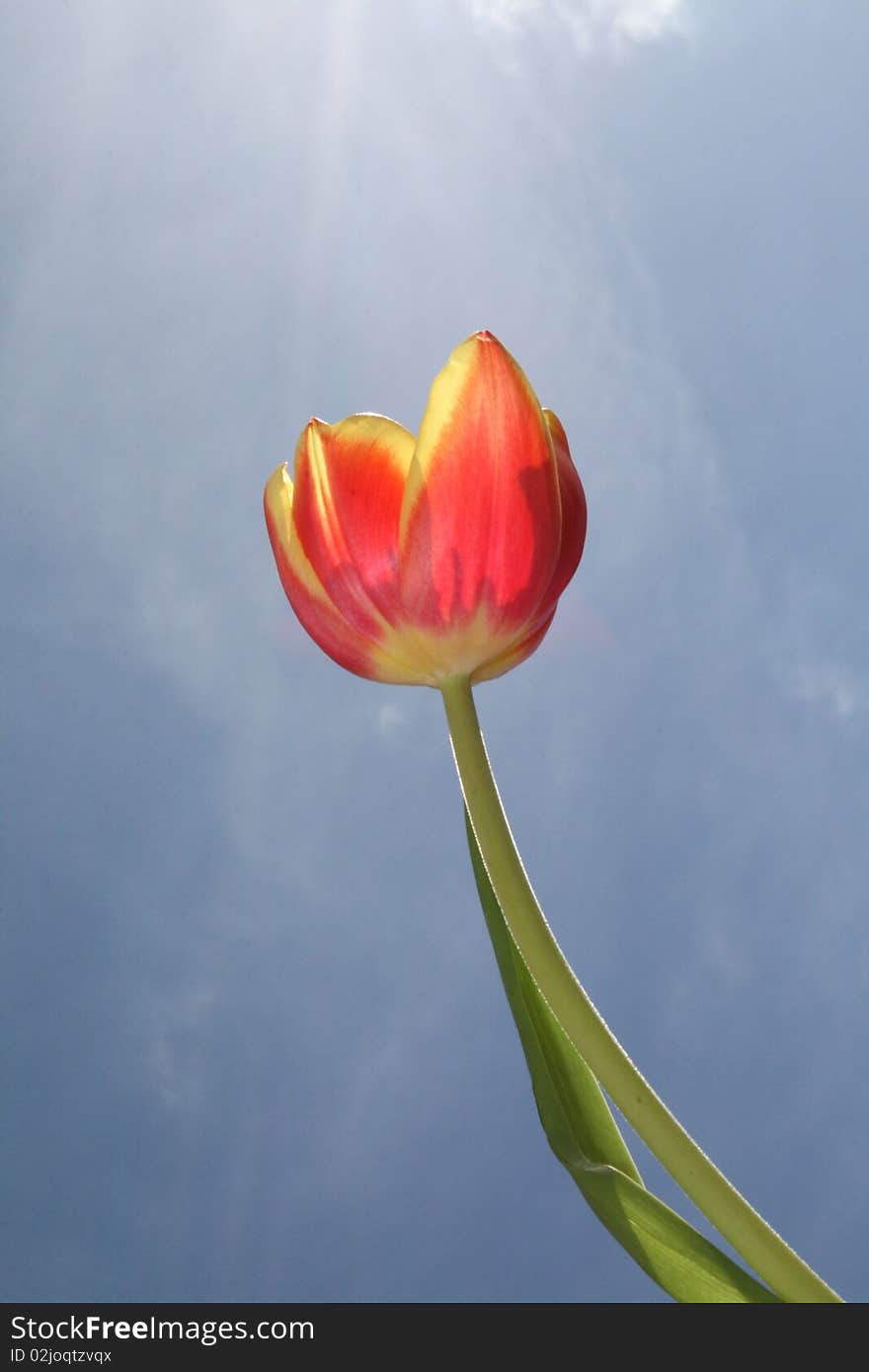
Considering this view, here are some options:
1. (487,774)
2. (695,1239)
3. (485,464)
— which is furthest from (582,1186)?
(485,464)

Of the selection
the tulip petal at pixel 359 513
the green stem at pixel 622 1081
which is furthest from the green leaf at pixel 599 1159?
the tulip petal at pixel 359 513

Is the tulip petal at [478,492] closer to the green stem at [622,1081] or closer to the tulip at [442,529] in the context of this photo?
the tulip at [442,529]

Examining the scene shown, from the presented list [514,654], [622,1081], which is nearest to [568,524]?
[514,654]

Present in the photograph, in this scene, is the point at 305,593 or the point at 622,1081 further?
the point at 305,593

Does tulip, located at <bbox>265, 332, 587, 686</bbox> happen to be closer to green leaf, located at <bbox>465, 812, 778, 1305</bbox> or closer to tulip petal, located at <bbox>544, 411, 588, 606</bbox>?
tulip petal, located at <bbox>544, 411, 588, 606</bbox>

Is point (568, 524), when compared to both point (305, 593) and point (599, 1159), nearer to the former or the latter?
point (305, 593)

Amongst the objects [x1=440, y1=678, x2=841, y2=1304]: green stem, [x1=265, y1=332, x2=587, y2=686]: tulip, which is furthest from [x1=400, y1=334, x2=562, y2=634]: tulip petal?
[x1=440, y1=678, x2=841, y2=1304]: green stem
